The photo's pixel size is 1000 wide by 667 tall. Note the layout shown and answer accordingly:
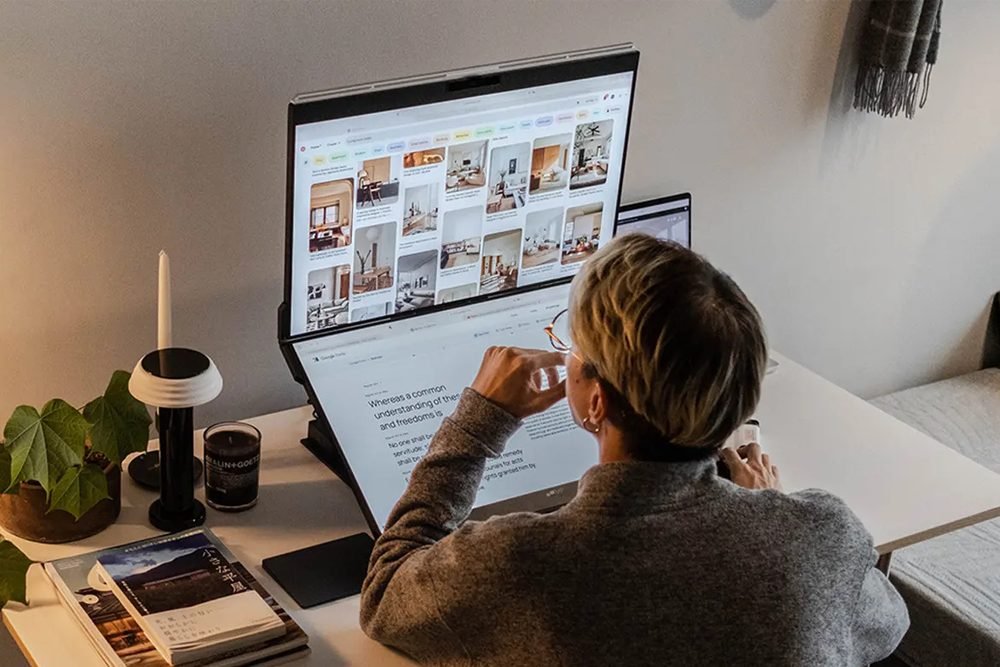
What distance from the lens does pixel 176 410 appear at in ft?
5.17

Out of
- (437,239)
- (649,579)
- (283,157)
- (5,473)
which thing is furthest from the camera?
(283,157)

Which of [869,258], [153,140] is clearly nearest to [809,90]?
[869,258]

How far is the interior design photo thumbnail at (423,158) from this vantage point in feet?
5.41

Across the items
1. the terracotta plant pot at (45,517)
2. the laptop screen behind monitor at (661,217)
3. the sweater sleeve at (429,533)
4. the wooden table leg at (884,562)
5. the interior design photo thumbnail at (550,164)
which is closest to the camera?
the sweater sleeve at (429,533)

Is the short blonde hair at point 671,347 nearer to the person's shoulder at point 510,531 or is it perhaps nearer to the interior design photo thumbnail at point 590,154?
the person's shoulder at point 510,531

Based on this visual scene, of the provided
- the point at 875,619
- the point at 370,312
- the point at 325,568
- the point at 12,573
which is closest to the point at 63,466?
the point at 12,573

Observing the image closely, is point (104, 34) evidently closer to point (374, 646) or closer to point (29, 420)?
point (29, 420)

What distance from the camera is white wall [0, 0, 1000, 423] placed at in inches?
66.2

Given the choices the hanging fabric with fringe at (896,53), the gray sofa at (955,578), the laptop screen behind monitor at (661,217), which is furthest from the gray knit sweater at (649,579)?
the hanging fabric with fringe at (896,53)

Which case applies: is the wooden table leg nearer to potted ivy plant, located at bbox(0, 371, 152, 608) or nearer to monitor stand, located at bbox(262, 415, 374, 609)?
monitor stand, located at bbox(262, 415, 374, 609)

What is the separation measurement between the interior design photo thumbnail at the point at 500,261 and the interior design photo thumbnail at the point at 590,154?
109 mm

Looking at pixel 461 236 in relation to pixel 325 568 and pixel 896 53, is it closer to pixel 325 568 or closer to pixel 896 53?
pixel 325 568

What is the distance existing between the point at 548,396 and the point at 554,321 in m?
0.31

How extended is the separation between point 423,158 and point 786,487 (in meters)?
0.65
